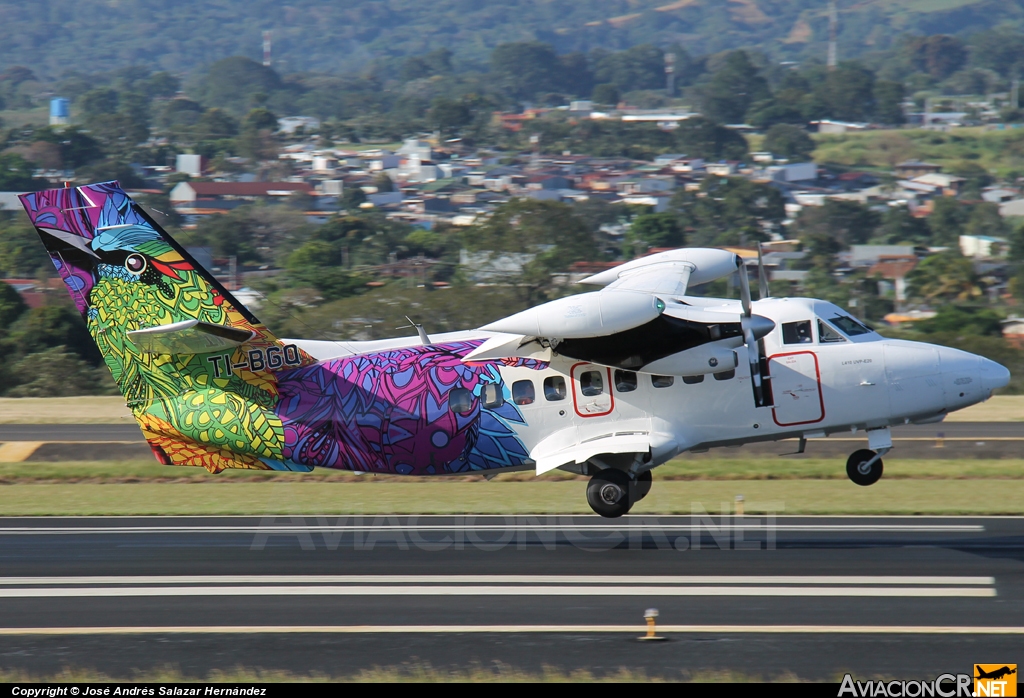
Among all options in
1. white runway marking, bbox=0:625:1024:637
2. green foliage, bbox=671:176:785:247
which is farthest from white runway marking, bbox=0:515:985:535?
green foliage, bbox=671:176:785:247

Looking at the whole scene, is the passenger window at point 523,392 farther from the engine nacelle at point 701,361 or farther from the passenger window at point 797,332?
the passenger window at point 797,332

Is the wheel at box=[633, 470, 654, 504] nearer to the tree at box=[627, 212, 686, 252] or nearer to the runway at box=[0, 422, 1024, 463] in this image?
the runway at box=[0, 422, 1024, 463]

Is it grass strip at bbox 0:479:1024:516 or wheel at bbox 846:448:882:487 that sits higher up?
wheel at bbox 846:448:882:487

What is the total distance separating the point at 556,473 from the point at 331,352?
35.8ft

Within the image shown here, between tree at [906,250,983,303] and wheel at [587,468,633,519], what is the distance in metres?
63.4

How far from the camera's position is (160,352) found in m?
19.2

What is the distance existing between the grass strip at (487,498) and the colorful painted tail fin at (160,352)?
211 inches

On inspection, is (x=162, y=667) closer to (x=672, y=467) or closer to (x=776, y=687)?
(x=776, y=687)

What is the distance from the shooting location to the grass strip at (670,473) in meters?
27.7

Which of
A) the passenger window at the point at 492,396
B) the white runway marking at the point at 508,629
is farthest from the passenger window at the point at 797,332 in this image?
the white runway marking at the point at 508,629

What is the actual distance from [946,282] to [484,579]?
222 feet

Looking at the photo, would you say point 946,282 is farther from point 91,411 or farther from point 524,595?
point 524,595

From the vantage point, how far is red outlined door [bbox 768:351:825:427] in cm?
1873

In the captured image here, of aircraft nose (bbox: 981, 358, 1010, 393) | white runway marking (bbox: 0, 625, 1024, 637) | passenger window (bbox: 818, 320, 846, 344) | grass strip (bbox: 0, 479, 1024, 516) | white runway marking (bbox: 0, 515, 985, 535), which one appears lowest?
grass strip (bbox: 0, 479, 1024, 516)
